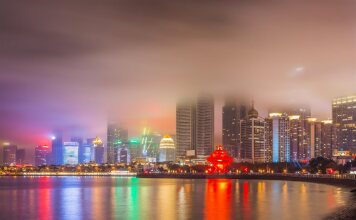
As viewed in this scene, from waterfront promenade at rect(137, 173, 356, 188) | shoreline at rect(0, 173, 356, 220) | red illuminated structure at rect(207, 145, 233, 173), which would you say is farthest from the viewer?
red illuminated structure at rect(207, 145, 233, 173)

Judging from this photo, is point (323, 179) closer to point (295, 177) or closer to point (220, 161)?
point (295, 177)

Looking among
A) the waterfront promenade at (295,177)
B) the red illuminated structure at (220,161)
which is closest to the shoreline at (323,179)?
the waterfront promenade at (295,177)

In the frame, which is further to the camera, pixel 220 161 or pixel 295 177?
pixel 220 161

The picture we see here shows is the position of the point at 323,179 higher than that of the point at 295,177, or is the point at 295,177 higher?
the point at 323,179

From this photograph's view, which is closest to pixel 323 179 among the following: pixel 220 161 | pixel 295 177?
pixel 295 177

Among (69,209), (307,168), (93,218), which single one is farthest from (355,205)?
(307,168)

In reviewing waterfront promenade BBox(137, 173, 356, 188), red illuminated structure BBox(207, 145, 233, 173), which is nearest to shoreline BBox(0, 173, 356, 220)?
waterfront promenade BBox(137, 173, 356, 188)

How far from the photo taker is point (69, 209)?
164 feet

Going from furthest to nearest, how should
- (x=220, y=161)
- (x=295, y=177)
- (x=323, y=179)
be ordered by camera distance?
(x=220, y=161) < (x=295, y=177) < (x=323, y=179)

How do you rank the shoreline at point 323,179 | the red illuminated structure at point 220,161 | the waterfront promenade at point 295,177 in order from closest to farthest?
the shoreline at point 323,179
the waterfront promenade at point 295,177
the red illuminated structure at point 220,161

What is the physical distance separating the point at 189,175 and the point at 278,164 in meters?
29.2

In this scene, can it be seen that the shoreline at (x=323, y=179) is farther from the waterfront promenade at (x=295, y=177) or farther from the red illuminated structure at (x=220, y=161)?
the red illuminated structure at (x=220, y=161)

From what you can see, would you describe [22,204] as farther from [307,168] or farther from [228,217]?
[307,168]

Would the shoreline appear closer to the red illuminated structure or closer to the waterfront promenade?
the waterfront promenade
